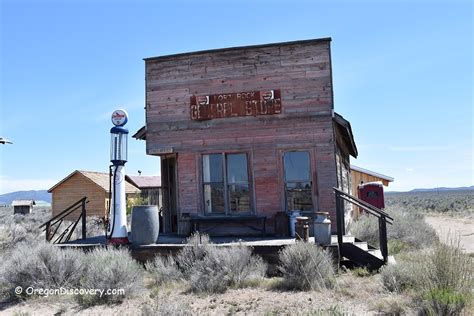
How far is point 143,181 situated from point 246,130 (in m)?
28.6

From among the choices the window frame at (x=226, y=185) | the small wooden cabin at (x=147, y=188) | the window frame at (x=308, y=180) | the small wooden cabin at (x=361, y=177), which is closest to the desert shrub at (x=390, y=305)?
the window frame at (x=308, y=180)

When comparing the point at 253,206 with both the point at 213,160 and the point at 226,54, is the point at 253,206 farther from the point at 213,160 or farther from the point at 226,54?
the point at 226,54

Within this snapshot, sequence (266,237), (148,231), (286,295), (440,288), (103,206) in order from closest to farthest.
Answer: (440,288), (286,295), (148,231), (266,237), (103,206)

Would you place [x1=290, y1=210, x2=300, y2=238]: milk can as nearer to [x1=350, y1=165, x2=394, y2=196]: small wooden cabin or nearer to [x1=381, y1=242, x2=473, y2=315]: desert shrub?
[x1=381, y1=242, x2=473, y2=315]: desert shrub

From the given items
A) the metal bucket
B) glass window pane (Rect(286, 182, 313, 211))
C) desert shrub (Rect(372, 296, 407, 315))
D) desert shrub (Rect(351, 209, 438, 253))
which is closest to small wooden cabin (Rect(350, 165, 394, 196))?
desert shrub (Rect(351, 209, 438, 253))

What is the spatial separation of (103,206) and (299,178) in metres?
Result: 23.3

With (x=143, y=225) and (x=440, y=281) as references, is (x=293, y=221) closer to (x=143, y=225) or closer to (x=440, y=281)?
(x=143, y=225)

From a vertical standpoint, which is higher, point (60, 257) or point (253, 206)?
point (253, 206)

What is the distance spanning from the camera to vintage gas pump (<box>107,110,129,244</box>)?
9383mm

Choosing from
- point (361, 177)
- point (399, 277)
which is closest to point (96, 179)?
point (361, 177)

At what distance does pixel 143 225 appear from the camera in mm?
9445

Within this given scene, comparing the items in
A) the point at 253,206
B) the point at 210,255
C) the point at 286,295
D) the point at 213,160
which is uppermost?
the point at 213,160

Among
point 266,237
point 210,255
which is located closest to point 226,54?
point 266,237

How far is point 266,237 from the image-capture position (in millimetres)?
10258
